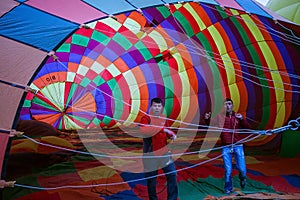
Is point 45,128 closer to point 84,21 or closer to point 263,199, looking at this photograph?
point 84,21

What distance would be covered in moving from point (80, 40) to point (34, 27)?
265cm

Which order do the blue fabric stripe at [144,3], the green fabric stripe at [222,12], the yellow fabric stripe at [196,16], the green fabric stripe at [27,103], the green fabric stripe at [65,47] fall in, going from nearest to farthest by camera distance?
the blue fabric stripe at [144,3], the green fabric stripe at [222,12], the yellow fabric stripe at [196,16], the green fabric stripe at [65,47], the green fabric stripe at [27,103]

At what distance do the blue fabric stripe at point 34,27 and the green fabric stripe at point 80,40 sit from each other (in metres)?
2.39

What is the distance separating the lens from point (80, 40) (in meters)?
4.77

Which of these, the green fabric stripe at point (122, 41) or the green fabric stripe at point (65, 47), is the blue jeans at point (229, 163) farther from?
the green fabric stripe at point (65, 47)

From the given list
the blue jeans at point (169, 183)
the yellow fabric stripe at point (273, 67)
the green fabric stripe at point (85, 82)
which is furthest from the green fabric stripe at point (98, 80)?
the blue jeans at point (169, 183)

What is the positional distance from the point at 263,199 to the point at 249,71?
2.04m

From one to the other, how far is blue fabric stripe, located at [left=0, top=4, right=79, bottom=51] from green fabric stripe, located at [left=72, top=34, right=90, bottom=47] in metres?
2.39

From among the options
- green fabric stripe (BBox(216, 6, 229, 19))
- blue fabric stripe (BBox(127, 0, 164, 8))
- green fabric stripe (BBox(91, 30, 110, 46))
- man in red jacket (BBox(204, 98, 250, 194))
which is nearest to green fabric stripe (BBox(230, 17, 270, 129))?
green fabric stripe (BBox(216, 6, 229, 19))

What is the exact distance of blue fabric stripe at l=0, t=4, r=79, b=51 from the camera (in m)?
2.07

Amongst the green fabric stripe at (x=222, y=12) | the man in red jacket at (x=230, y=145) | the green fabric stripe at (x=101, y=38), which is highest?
the green fabric stripe at (x=222, y=12)

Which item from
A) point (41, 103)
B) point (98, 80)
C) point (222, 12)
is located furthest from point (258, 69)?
point (41, 103)

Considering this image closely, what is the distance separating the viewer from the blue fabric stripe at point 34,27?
207 centimetres

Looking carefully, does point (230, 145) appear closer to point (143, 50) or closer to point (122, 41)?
point (143, 50)
